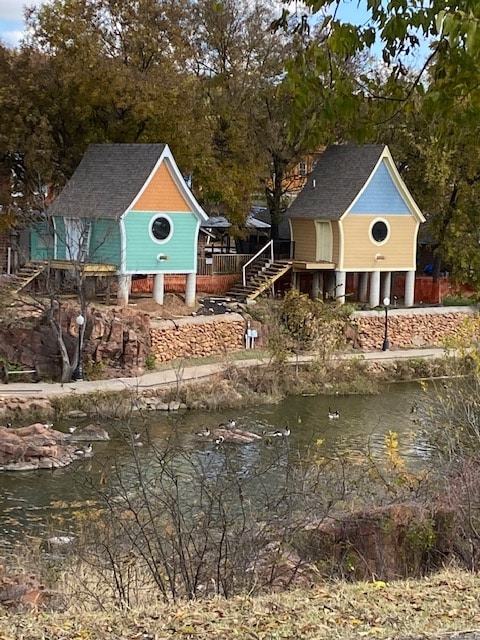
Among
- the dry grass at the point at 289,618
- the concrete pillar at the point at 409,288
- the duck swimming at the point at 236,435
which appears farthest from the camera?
the concrete pillar at the point at 409,288

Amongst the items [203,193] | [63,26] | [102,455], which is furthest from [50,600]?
[203,193]

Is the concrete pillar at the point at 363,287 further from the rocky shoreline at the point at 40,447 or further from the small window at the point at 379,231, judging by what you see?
the rocky shoreline at the point at 40,447

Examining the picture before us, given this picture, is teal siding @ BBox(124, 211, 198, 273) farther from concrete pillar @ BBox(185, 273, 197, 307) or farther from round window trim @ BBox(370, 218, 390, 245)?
round window trim @ BBox(370, 218, 390, 245)

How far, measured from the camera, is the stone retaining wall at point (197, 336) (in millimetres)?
31672

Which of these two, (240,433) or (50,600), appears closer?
(50,600)

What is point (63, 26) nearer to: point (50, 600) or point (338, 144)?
point (338, 144)

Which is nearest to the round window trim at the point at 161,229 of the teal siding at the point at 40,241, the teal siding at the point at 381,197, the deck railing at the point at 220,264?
the teal siding at the point at 40,241

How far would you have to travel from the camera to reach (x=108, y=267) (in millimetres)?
33281

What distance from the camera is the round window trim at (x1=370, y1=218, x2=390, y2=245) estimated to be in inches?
1513

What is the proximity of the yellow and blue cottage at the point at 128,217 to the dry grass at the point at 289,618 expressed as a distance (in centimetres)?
2542

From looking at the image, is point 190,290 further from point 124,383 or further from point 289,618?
point 289,618

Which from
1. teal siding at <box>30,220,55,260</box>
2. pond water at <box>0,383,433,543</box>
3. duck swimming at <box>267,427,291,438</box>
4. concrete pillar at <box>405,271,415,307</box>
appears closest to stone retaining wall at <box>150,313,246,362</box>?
pond water at <box>0,383,433,543</box>

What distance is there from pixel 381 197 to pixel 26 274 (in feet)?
43.7

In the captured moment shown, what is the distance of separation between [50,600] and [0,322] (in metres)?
19.9
